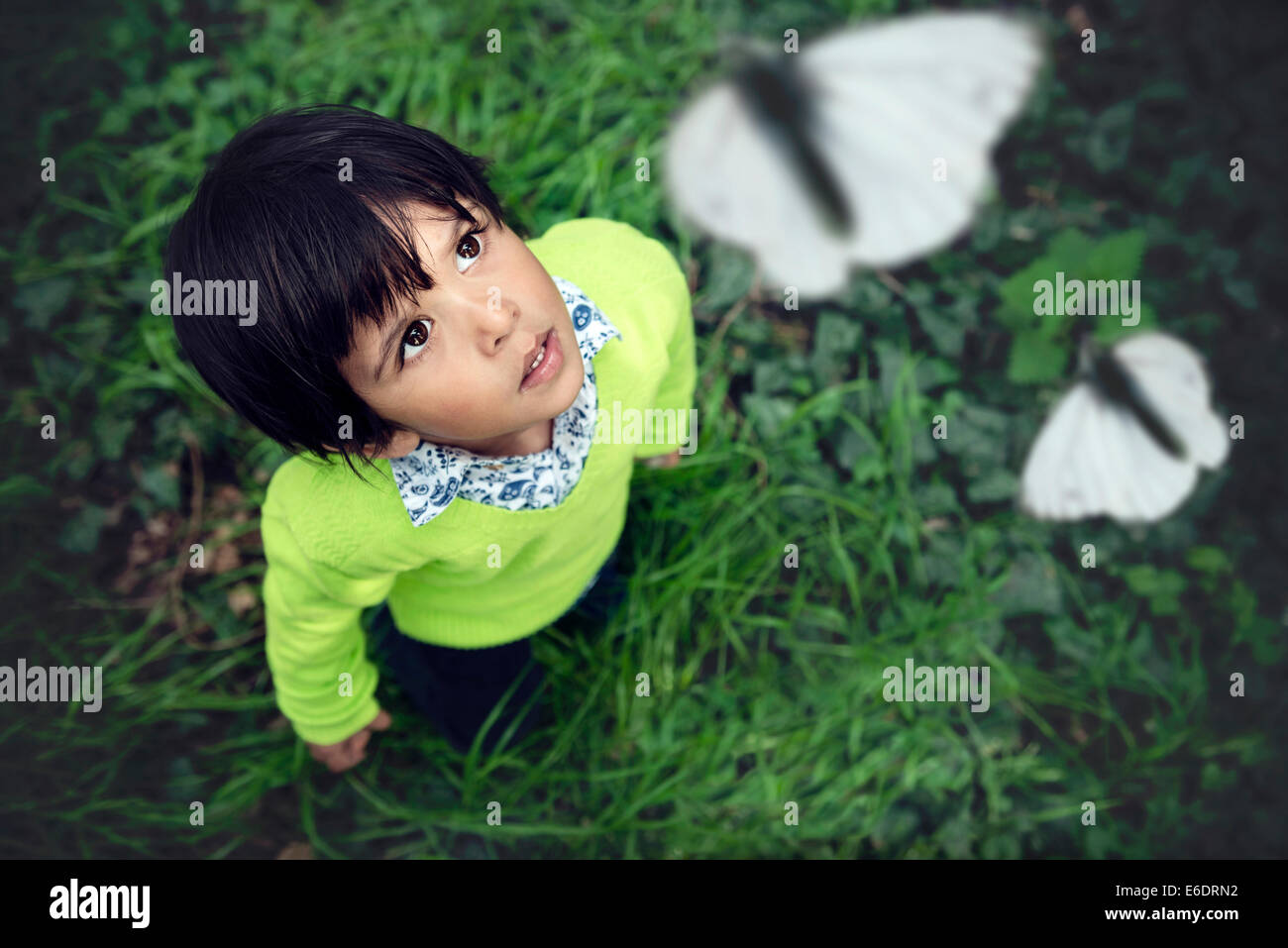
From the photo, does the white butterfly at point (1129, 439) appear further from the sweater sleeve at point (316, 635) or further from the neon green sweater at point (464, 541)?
the sweater sleeve at point (316, 635)

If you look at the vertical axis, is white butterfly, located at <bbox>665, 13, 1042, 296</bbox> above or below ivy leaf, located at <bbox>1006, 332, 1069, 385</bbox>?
above

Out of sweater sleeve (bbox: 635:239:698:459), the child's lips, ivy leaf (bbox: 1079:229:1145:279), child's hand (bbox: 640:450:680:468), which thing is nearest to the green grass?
child's hand (bbox: 640:450:680:468)

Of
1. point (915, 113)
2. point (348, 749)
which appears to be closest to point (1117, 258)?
point (915, 113)

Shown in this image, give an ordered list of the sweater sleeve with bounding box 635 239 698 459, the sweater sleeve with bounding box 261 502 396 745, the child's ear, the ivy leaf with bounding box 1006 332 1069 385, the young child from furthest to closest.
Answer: the ivy leaf with bounding box 1006 332 1069 385 < the sweater sleeve with bounding box 635 239 698 459 < the sweater sleeve with bounding box 261 502 396 745 < the child's ear < the young child

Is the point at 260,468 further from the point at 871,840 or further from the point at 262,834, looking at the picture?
the point at 871,840

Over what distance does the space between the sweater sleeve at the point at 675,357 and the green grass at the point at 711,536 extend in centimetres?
Answer: 45

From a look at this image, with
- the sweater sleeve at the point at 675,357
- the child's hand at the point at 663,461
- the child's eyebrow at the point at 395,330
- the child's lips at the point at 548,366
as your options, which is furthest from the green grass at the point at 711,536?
the child's eyebrow at the point at 395,330

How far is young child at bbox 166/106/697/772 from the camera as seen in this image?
100cm

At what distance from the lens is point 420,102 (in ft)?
7.26

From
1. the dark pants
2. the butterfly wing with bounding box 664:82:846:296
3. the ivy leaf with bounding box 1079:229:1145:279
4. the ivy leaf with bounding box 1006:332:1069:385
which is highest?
the butterfly wing with bounding box 664:82:846:296

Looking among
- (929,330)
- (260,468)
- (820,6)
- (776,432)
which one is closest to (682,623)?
(776,432)

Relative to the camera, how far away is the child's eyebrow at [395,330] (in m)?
1.01

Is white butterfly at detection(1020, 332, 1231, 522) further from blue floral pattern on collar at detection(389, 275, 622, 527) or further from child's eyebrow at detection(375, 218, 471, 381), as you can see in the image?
child's eyebrow at detection(375, 218, 471, 381)

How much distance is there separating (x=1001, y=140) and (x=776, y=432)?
39.5 inches
